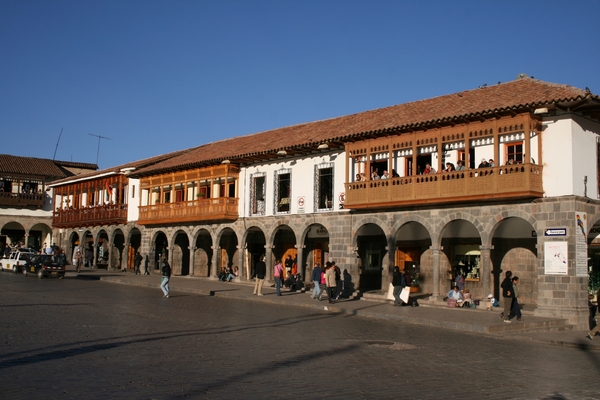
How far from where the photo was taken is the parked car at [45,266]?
3147 cm

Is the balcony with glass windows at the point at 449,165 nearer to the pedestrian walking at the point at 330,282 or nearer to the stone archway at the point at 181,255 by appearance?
the pedestrian walking at the point at 330,282

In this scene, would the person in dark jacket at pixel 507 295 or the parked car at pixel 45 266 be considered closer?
the person in dark jacket at pixel 507 295

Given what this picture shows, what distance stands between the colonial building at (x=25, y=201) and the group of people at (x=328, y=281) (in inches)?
1377

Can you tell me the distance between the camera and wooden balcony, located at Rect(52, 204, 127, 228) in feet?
135

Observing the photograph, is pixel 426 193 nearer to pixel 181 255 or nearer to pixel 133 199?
pixel 181 255

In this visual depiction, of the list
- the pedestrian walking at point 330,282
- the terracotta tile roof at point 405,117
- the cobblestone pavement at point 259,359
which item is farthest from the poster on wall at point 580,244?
the pedestrian walking at point 330,282

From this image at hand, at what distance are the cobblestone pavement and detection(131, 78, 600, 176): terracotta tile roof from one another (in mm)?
7337

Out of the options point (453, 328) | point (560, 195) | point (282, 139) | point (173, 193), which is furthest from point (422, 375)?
point (173, 193)

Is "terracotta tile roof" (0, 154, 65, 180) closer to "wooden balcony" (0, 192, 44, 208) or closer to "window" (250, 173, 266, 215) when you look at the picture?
"wooden balcony" (0, 192, 44, 208)

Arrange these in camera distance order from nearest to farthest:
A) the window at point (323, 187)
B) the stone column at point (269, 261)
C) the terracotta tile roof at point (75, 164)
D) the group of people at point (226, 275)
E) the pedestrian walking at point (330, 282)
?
the pedestrian walking at point (330, 282) < the window at point (323, 187) < the stone column at point (269, 261) < the group of people at point (226, 275) < the terracotta tile roof at point (75, 164)

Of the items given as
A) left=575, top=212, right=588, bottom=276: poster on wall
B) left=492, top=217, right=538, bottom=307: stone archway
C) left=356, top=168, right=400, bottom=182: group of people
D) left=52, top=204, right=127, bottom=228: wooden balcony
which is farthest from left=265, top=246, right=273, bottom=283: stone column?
left=52, top=204, right=127, bottom=228: wooden balcony

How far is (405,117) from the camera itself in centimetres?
2417

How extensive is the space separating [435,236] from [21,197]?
39821 mm

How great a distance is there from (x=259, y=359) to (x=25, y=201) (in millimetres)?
46396
